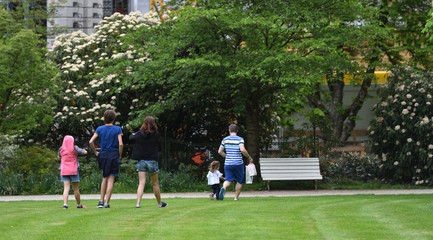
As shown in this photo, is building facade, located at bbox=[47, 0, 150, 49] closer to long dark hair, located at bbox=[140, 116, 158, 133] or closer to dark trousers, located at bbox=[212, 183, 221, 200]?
dark trousers, located at bbox=[212, 183, 221, 200]

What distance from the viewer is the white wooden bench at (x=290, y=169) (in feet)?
62.8

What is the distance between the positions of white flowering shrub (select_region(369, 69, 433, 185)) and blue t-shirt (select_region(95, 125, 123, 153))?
437 inches

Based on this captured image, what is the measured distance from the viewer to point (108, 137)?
11328 mm

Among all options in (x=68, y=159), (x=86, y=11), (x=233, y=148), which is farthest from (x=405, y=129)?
(x=86, y=11)

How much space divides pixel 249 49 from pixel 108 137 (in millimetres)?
8322

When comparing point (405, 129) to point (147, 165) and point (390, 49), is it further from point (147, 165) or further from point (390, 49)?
point (147, 165)

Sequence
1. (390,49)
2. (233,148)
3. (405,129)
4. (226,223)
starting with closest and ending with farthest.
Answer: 1. (226,223)
2. (233,148)
3. (405,129)
4. (390,49)

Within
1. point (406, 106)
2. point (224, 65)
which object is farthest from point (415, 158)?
point (224, 65)

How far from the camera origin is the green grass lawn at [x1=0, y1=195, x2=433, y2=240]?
7578 mm

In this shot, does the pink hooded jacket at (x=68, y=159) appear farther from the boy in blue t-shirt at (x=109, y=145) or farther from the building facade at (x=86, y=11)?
the building facade at (x=86, y=11)

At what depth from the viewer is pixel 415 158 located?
20016 millimetres

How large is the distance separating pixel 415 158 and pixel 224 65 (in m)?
6.76

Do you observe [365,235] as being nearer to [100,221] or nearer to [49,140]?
[100,221]

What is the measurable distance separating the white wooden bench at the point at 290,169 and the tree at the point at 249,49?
1234 millimetres
